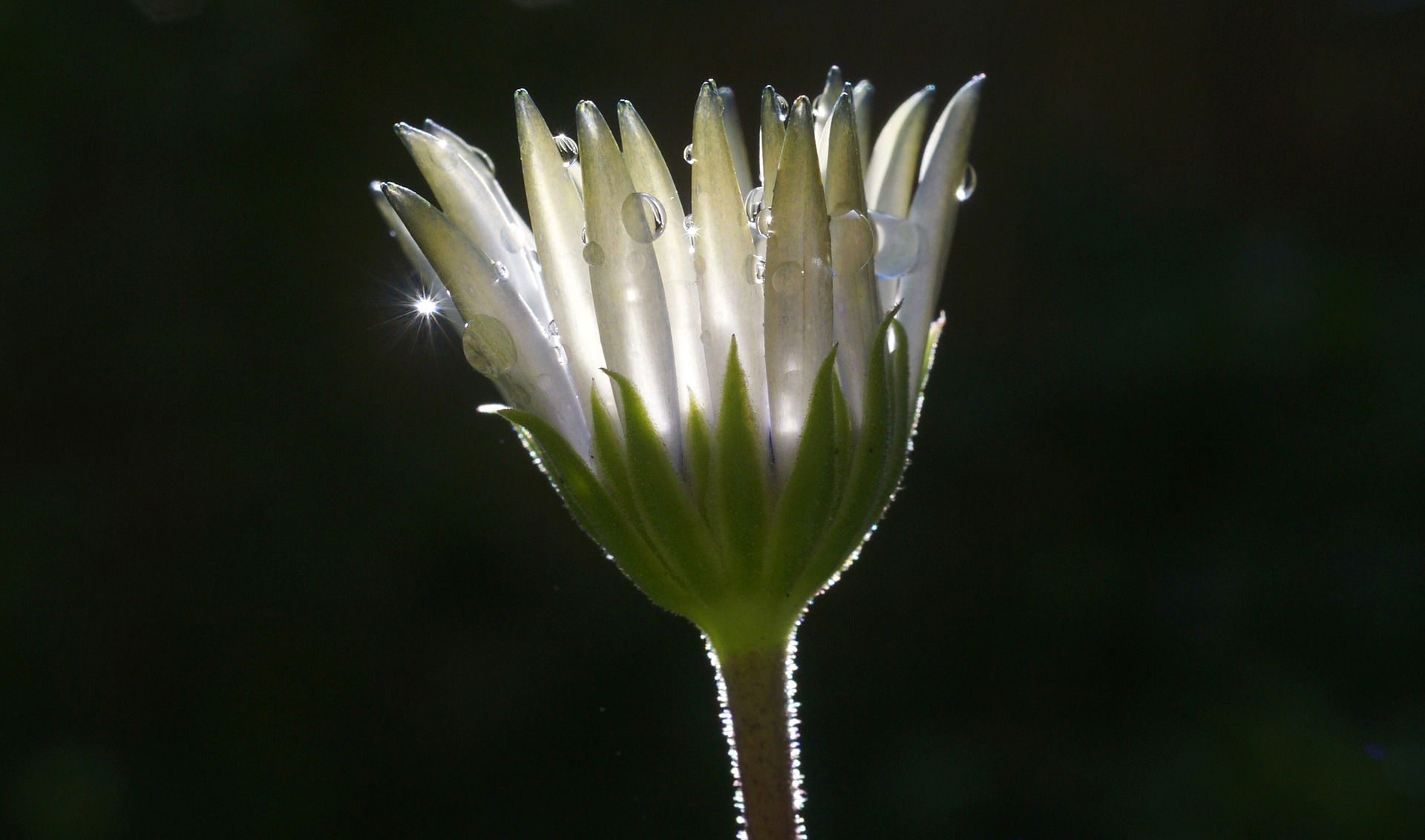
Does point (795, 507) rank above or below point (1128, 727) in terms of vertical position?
above

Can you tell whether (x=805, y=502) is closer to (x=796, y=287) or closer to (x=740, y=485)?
(x=740, y=485)

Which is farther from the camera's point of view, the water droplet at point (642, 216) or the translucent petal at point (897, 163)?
the translucent petal at point (897, 163)

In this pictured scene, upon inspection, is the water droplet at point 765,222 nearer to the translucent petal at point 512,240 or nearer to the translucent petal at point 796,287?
the translucent petal at point 796,287

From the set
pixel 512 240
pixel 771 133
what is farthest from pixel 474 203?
pixel 771 133

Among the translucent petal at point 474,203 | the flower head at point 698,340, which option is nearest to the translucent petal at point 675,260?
the flower head at point 698,340

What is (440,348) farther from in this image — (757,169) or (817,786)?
(757,169)

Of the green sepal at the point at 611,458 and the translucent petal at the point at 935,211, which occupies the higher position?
the translucent petal at the point at 935,211

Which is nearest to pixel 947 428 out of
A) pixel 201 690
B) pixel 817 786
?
pixel 817 786
